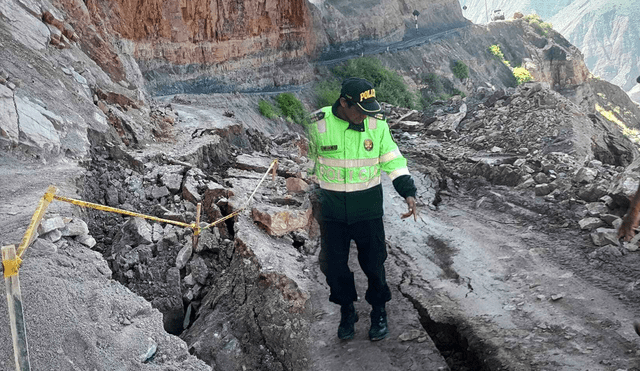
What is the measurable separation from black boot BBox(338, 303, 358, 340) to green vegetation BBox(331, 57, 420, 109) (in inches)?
708

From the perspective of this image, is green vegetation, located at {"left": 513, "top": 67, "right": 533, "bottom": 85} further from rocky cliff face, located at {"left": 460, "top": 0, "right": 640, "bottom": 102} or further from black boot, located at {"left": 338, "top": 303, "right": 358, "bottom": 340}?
rocky cliff face, located at {"left": 460, "top": 0, "right": 640, "bottom": 102}

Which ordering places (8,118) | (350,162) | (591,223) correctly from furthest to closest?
1. (591,223)
2. (8,118)
3. (350,162)

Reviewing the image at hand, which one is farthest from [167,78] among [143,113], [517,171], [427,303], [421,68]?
[421,68]

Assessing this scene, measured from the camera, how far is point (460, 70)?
27.8 metres

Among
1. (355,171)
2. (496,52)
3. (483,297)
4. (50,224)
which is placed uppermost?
(496,52)

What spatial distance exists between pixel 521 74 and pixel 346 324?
1244 inches

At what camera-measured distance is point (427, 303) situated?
4.25m

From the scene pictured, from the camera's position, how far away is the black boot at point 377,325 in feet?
12.2

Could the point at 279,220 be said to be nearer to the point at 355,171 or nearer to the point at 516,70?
the point at 355,171

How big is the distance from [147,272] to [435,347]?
2687 millimetres

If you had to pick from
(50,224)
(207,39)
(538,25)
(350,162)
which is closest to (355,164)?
(350,162)

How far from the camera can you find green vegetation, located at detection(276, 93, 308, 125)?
53.4 ft

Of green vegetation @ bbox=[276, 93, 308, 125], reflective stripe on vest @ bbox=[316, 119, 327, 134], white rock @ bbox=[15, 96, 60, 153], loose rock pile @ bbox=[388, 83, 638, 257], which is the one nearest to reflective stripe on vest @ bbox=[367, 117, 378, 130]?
reflective stripe on vest @ bbox=[316, 119, 327, 134]

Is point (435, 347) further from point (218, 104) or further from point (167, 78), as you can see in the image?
point (167, 78)
